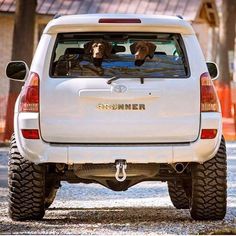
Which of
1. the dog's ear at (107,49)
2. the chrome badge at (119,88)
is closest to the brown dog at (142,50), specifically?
the dog's ear at (107,49)

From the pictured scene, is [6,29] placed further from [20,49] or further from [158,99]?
[158,99]

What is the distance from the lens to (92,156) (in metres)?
11.0

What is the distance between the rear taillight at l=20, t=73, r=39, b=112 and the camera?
11.2m

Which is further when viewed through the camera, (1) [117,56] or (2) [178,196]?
(2) [178,196]

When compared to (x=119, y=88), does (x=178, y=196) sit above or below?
below

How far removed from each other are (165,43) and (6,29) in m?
29.0

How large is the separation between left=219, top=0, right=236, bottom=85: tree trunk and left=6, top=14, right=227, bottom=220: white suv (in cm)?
2878

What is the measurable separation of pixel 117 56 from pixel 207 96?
98cm

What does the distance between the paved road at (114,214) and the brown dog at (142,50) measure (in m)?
1.52

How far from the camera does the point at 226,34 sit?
40.5 m

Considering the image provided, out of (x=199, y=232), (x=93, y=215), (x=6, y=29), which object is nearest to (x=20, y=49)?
(x=6, y=29)

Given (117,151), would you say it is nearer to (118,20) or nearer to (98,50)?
(98,50)

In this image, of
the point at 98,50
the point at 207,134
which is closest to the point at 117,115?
the point at 98,50

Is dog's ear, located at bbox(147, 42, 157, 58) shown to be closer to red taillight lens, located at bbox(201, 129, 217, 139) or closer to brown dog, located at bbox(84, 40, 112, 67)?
brown dog, located at bbox(84, 40, 112, 67)
